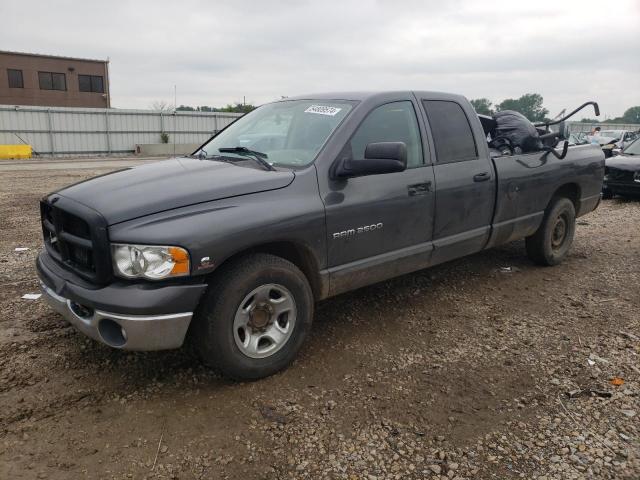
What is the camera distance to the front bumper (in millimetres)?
2756

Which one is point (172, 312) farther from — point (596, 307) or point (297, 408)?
point (596, 307)

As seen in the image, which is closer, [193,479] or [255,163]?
[193,479]

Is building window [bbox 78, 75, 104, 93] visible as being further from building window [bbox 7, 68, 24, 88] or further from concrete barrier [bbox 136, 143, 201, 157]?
concrete barrier [bbox 136, 143, 201, 157]

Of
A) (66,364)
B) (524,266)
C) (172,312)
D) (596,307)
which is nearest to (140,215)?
(172,312)

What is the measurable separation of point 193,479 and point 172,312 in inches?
33.6

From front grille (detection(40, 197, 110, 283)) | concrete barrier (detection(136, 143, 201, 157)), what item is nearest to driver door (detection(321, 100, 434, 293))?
front grille (detection(40, 197, 110, 283))

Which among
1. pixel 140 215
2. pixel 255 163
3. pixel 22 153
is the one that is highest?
pixel 255 163

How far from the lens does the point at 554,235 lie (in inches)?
234

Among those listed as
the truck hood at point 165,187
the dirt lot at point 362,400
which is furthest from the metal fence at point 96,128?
the truck hood at point 165,187

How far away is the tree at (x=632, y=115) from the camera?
74875 millimetres

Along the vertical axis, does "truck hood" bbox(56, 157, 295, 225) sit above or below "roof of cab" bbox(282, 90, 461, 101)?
below

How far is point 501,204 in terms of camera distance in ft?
16.0

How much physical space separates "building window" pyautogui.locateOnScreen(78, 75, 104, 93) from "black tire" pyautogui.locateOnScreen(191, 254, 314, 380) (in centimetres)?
4817

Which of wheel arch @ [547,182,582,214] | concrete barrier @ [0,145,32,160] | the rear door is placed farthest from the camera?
concrete barrier @ [0,145,32,160]
